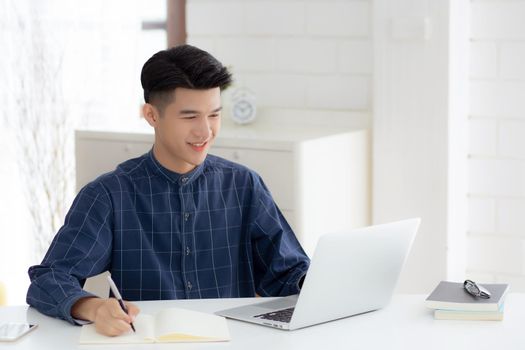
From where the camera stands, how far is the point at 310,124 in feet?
12.1

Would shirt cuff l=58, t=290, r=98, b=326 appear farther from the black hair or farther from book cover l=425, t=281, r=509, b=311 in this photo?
book cover l=425, t=281, r=509, b=311

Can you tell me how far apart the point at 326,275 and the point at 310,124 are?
1.70 m

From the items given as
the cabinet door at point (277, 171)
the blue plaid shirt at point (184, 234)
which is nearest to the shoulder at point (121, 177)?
the blue plaid shirt at point (184, 234)

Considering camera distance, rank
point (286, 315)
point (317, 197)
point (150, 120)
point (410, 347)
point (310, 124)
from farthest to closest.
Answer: point (310, 124), point (317, 197), point (150, 120), point (286, 315), point (410, 347)

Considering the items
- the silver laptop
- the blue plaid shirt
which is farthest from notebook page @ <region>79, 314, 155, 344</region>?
the blue plaid shirt

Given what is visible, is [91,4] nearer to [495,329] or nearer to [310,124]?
[310,124]

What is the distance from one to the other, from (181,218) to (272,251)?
0.26 meters

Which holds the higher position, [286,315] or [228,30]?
[228,30]

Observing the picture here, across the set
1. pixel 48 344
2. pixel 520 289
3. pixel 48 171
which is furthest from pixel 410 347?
pixel 48 171

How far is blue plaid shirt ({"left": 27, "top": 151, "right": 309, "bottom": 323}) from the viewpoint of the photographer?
2.43m

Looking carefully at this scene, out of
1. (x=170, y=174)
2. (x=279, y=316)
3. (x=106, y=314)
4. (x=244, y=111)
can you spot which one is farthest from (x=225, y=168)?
(x=244, y=111)

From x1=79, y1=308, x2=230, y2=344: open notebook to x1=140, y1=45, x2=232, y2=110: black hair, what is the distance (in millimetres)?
607

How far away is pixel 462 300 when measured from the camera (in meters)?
2.12

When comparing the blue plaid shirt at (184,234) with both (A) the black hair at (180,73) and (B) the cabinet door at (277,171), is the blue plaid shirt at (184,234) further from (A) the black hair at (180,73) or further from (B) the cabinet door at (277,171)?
(B) the cabinet door at (277,171)
